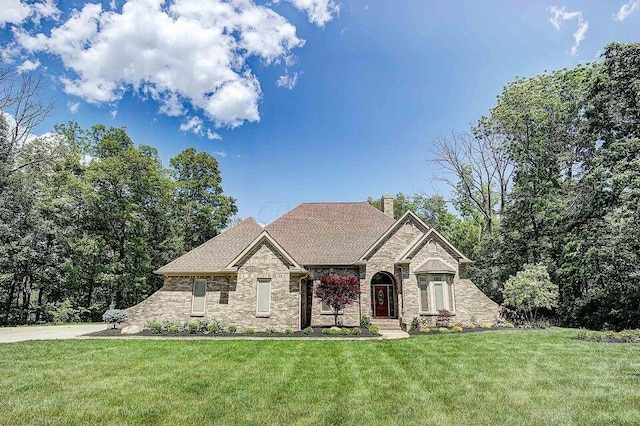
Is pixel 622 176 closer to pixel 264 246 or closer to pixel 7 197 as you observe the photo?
pixel 264 246

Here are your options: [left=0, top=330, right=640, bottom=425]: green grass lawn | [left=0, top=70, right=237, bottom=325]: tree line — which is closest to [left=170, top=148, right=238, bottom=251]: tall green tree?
[left=0, top=70, right=237, bottom=325]: tree line

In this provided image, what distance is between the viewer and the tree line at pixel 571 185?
17.7 meters

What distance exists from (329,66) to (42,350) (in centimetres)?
1740

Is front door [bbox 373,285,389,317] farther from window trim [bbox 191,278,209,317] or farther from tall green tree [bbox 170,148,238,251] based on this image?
tall green tree [bbox 170,148,238,251]

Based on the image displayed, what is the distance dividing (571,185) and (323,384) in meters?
22.8

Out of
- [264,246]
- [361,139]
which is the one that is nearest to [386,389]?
[264,246]

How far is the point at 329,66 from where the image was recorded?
1828 cm

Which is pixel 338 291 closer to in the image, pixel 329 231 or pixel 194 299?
pixel 329 231

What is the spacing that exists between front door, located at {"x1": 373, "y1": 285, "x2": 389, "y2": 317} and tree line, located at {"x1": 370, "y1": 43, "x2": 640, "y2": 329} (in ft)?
32.8

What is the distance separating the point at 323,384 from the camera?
7945 mm

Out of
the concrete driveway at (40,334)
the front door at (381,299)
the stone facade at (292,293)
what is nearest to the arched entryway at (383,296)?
the front door at (381,299)

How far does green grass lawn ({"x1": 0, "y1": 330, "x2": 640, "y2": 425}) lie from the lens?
6070mm

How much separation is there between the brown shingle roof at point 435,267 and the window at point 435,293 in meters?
0.38

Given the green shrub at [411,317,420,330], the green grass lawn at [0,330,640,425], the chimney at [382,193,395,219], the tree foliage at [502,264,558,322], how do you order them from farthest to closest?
the chimney at [382,193,395,219]
the tree foliage at [502,264,558,322]
the green shrub at [411,317,420,330]
the green grass lawn at [0,330,640,425]
